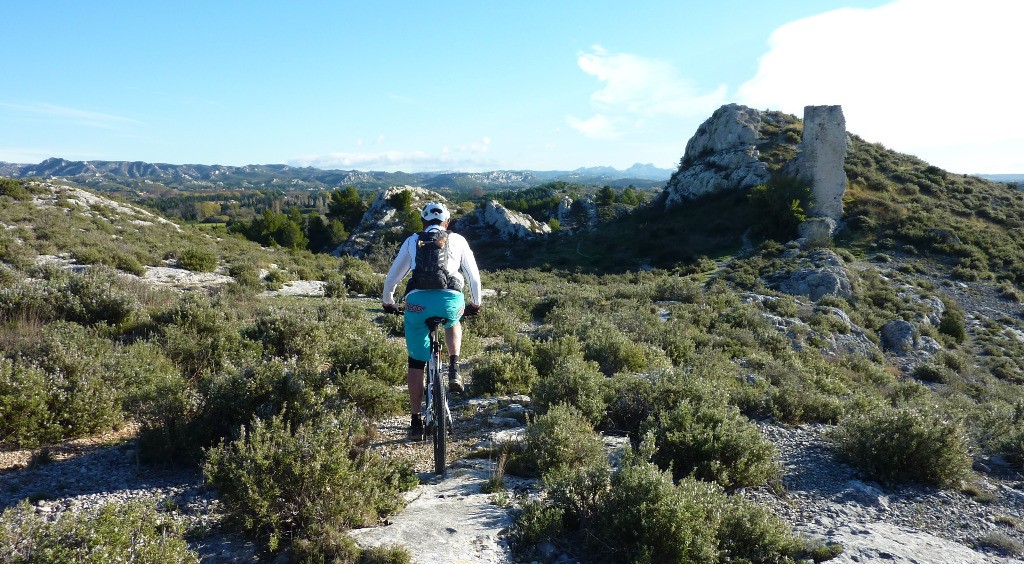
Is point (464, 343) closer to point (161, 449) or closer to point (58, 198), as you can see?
point (161, 449)

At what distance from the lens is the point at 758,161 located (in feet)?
114

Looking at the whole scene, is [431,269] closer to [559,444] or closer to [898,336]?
[559,444]

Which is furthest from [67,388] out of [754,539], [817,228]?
[817,228]

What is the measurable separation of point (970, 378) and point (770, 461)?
14.1m

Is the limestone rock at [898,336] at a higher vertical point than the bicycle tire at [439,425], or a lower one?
lower

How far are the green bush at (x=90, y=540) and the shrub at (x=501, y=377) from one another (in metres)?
3.88

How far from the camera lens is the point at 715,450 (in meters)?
4.12

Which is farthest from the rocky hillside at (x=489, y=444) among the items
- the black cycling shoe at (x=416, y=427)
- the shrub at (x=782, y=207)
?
the shrub at (x=782, y=207)

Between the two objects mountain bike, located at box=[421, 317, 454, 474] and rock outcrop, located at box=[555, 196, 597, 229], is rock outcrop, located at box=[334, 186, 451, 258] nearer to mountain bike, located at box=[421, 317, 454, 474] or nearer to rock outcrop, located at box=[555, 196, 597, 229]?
rock outcrop, located at box=[555, 196, 597, 229]

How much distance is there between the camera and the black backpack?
4.00 m

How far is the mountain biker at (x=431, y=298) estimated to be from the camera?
407cm

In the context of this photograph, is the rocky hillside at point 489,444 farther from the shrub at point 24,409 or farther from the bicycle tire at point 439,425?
the bicycle tire at point 439,425

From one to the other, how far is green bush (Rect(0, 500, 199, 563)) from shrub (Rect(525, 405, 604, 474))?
249 cm

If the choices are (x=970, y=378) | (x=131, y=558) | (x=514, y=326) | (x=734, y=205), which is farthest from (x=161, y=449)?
(x=734, y=205)
